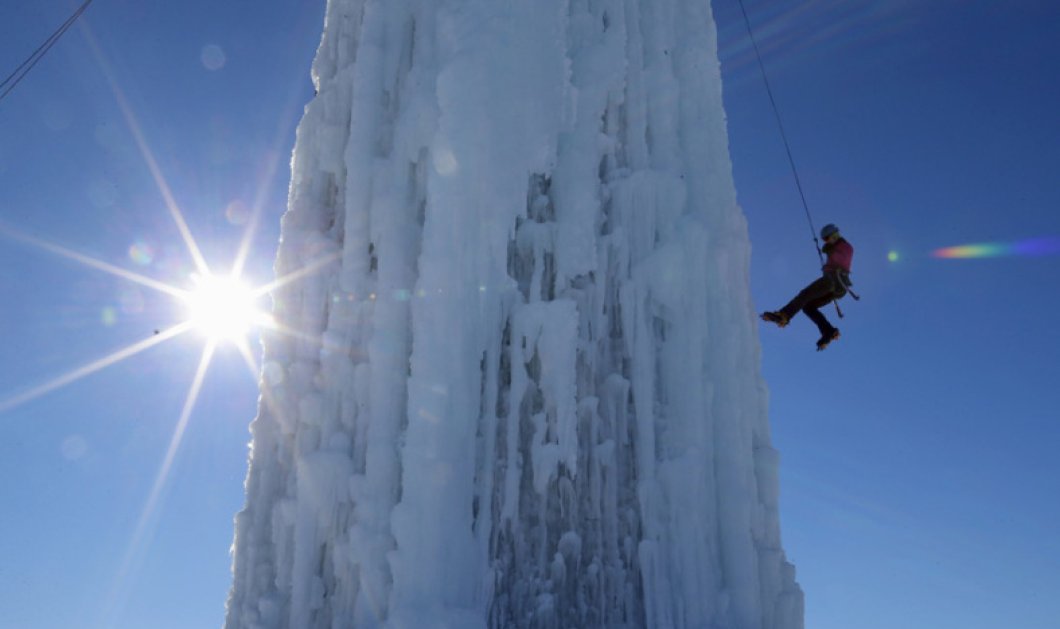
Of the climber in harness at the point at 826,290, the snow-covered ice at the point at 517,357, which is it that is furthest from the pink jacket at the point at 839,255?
the snow-covered ice at the point at 517,357

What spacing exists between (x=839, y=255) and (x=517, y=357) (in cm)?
542

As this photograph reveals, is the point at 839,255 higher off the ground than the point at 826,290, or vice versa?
the point at 839,255

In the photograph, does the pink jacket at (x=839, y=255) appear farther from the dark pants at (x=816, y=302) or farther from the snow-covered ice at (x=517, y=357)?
the snow-covered ice at (x=517, y=357)

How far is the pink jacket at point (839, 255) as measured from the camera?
11875 mm

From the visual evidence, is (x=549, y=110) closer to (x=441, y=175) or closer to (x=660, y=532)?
(x=441, y=175)

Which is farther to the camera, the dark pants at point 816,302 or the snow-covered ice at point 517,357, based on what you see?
the dark pants at point 816,302

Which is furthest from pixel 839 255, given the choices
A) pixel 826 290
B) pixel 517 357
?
pixel 517 357

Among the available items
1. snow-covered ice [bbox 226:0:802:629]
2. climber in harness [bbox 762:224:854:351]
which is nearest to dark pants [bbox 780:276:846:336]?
climber in harness [bbox 762:224:854:351]

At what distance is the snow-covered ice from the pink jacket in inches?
50.4

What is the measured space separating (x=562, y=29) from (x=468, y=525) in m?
7.49

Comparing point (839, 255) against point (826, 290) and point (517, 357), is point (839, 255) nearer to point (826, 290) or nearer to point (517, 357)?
point (826, 290)

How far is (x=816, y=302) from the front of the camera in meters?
12.1

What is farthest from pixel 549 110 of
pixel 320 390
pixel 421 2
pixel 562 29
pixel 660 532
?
pixel 660 532

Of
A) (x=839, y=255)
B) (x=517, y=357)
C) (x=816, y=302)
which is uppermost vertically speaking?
(x=839, y=255)
